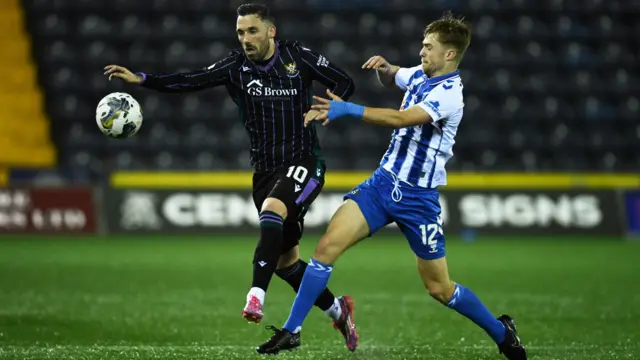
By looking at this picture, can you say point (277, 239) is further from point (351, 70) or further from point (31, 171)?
point (351, 70)

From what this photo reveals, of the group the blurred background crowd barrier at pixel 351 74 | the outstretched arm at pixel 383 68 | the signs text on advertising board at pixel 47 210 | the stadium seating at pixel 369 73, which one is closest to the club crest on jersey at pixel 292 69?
the outstretched arm at pixel 383 68

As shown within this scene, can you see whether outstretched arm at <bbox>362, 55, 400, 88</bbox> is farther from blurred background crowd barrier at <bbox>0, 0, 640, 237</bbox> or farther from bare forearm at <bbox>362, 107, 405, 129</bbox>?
blurred background crowd barrier at <bbox>0, 0, 640, 237</bbox>

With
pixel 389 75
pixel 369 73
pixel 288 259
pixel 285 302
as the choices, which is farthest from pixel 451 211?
pixel 389 75

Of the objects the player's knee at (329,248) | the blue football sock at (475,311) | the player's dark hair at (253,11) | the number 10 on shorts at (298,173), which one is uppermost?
the player's dark hair at (253,11)

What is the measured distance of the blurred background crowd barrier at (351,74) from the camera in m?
17.4

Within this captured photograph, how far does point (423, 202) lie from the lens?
5293 millimetres

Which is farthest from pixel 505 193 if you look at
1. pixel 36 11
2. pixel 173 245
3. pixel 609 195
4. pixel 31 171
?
pixel 36 11

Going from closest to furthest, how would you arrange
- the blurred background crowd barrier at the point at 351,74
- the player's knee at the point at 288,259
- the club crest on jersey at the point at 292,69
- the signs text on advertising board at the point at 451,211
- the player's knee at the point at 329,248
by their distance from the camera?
the player's knee at the point at 329,248 → the club crest on jersey at the point at 292,69 → the player's knee at the point at 288,259 → the signs text on advertising board at the point at 451,211 → the blurred background crowd barrier at the point at 351,74

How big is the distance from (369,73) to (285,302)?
10515 mm

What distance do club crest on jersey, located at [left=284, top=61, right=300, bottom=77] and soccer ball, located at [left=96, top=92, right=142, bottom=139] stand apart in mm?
916

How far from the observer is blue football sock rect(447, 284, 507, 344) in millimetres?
5324

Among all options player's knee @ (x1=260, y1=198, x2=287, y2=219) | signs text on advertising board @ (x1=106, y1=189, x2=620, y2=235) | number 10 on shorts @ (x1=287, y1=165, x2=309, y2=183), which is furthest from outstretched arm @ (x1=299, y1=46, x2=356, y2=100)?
signs text on advertising board @ (x1=106, y1=189, x2=620, y2=235)

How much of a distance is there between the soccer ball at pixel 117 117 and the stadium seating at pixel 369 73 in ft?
35.8

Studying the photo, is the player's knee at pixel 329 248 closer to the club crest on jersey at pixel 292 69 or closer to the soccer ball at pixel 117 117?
the club crest on jersey at pixel 292 69
